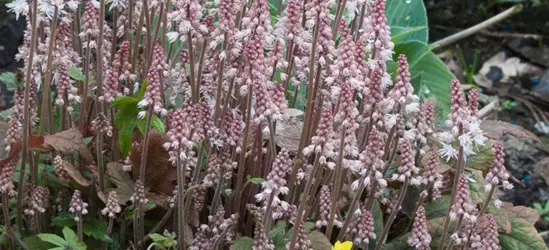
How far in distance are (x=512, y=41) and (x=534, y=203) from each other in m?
2.06

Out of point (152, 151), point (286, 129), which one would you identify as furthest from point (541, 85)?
point (152, 151)

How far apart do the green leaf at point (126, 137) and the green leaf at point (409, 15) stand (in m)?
2.20

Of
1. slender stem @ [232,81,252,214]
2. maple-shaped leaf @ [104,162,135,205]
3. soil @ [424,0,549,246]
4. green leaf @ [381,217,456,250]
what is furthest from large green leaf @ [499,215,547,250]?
soil @ [424,0,549,246]

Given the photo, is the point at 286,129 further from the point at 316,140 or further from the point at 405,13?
the point at 405,13

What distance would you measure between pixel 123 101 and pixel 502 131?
139 cm

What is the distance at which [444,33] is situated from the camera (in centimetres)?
616

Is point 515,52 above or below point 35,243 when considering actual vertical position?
above

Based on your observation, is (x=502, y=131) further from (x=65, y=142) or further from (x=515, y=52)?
(x=515, y=52)

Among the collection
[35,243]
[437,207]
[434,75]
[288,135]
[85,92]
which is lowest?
[35,243]

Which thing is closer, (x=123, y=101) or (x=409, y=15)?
(x=123, y=101)

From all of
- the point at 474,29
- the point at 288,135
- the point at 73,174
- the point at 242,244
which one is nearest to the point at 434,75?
the point at 474,29

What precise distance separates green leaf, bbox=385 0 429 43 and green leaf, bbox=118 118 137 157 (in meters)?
2.20

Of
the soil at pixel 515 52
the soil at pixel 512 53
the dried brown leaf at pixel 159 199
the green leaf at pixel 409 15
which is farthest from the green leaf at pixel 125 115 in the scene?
the soil at pixel 515 52

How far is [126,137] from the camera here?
2580 millimetres
